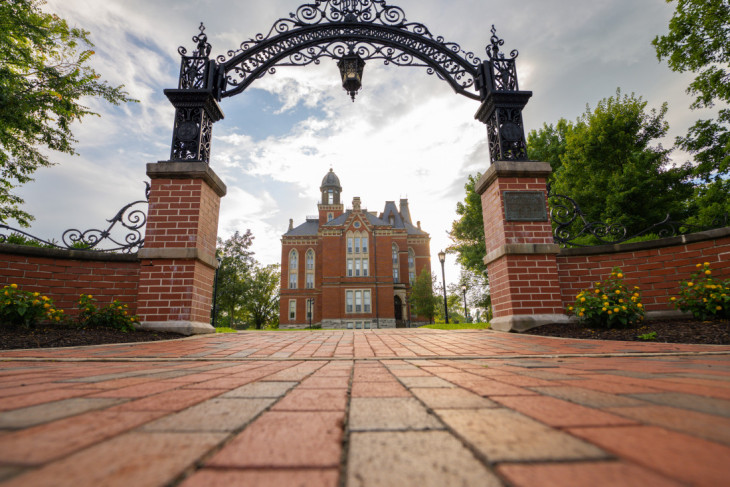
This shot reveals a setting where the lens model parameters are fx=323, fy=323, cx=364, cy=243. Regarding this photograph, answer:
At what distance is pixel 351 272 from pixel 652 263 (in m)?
30.2

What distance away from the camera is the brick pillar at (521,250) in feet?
16.7

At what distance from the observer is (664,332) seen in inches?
146

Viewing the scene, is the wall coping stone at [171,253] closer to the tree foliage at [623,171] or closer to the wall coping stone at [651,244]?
the wall coping stone at [651,244]

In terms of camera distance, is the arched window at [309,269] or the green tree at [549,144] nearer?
the green tree at [549,144]

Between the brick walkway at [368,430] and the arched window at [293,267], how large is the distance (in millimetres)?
36403

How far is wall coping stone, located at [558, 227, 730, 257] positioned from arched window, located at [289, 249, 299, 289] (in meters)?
34.2

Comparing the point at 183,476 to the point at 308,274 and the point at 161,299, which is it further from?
the point at 308,274

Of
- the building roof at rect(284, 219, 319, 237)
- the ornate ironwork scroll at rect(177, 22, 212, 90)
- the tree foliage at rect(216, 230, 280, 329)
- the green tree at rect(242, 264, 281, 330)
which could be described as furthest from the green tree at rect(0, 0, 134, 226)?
the building roof at rect(284, 219, 319, 237)

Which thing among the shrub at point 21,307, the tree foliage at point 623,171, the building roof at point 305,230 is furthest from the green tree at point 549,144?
the building roof at point 305,230

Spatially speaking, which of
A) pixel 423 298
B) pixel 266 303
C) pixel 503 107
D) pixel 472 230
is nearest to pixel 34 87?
pixel 503 107

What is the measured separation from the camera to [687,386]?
128 cm

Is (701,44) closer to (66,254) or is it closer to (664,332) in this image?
(664,332)

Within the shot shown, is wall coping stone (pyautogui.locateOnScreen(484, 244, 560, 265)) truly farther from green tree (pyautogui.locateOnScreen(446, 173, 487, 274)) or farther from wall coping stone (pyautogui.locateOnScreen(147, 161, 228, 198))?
green tree (pyautogui.locateOnScreen(446, 173, 487, 274))

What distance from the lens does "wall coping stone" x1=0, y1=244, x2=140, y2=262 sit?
4.39 meters
